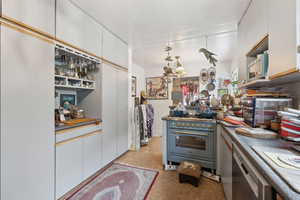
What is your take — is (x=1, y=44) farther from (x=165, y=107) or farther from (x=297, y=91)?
(x=165, y=107)

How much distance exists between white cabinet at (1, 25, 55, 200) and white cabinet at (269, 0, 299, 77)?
2.12 metres

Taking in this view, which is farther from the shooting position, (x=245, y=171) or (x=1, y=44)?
(x=1, y=44)

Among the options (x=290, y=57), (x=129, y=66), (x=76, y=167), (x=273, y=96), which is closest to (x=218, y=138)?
(x=273, y=96)

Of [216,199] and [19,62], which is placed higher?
[19,62]

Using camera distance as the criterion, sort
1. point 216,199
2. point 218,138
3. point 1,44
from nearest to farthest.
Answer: point 1,44 < point 216,199 < point 218,138

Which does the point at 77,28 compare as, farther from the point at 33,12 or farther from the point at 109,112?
the point at 109,112

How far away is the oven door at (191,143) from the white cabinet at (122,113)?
1053 millimetres

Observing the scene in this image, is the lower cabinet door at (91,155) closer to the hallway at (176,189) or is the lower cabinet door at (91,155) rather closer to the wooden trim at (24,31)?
the hallway at (176,189)

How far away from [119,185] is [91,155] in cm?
61

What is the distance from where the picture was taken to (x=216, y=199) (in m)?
1.64

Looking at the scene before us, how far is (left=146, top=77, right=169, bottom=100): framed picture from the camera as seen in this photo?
4.85m

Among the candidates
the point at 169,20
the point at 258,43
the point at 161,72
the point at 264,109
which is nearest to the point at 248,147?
the point at 264,109

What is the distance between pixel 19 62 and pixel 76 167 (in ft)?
4.57

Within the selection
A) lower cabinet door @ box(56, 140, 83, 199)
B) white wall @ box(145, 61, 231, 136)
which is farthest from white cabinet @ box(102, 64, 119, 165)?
white wall @ box(145, 61, 231, 136)
